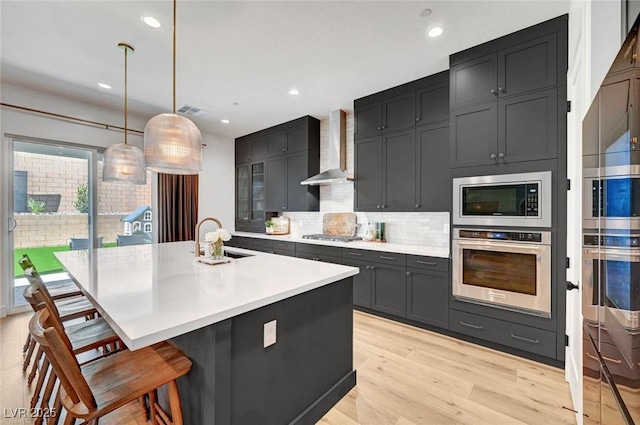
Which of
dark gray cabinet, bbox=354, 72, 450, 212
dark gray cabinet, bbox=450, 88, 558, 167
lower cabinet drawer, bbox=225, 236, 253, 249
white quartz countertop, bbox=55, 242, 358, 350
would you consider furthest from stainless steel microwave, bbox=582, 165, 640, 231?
lower cabinet drawer, bbox=225, 236, 253, 249

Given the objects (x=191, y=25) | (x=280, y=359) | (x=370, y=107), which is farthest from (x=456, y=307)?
(x=191, y=25)

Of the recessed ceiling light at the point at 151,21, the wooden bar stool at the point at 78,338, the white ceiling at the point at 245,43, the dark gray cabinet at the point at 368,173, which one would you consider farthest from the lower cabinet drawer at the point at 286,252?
the recessed ceiling light at the point at 151,21

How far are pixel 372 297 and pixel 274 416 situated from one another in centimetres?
209

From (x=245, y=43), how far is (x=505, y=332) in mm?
3532

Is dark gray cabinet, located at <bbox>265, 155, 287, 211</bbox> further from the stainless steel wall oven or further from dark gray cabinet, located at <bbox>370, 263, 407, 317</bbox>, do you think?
the stainless steel wall oven

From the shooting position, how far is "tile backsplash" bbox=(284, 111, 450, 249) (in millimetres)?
3549

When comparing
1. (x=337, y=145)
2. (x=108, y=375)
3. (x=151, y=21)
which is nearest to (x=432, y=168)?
(x=337, y=145)

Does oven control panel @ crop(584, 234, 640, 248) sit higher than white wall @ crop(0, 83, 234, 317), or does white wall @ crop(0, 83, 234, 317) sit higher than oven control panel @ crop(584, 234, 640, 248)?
white wall @ crop(0, 83, 234, 317)

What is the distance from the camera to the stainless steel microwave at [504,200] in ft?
7.57

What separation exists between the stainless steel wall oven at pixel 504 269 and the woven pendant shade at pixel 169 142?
2485 mm

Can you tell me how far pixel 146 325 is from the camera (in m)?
1.06

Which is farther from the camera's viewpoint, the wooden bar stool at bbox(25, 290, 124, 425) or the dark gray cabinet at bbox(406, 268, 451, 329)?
the dark gray cabinet at bbox(406, 268, 451, 329)

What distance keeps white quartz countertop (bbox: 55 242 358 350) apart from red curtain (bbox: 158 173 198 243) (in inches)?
84.0

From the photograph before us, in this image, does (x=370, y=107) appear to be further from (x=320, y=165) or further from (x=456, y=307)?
(x=456, y=307)
